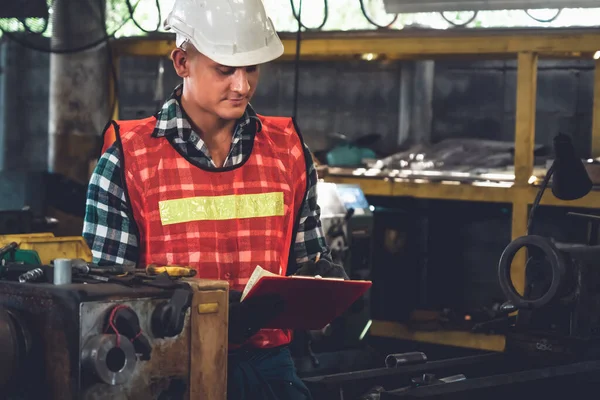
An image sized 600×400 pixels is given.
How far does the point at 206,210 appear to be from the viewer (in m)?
2.20

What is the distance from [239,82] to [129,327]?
0.72 m

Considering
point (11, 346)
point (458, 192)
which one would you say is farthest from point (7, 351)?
point (458, 192)

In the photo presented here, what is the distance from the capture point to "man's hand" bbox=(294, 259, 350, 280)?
227cm

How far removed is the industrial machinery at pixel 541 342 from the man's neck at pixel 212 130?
1.81 feet

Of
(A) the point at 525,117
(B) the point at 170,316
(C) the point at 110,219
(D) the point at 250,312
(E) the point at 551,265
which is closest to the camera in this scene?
(B) the point at 170,316

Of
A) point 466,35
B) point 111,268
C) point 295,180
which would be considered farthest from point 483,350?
point 111,268

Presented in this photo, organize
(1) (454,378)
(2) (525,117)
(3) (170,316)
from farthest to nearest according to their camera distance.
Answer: (2) (525,117) < (1) (454,378) < (3) (170,316)

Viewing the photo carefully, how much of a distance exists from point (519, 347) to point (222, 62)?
115 centimetres

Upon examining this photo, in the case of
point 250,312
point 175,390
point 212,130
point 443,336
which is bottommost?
point 443,336

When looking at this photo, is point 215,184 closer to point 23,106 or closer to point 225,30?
point 225,30

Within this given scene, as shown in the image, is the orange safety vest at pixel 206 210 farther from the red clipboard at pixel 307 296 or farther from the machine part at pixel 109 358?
the machine part at pixel 109 358

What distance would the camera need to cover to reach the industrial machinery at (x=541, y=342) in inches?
95.9

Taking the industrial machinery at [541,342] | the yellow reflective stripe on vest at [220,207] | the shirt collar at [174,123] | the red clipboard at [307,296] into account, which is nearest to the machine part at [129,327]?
the red clipboard at [307,296]

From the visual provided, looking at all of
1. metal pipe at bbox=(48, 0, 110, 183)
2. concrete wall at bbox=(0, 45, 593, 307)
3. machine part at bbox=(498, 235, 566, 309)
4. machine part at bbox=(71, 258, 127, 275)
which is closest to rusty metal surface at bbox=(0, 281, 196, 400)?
machine part at bbox=(71, 258, 127, 275)
